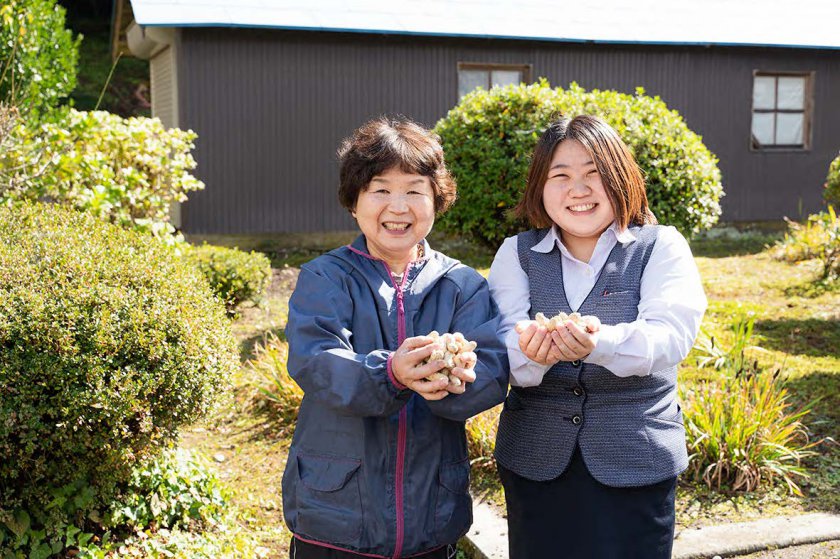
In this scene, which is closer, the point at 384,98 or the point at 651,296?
the point at 651,296

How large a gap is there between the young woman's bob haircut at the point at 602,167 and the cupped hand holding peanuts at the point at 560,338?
43cm

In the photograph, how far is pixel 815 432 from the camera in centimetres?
491

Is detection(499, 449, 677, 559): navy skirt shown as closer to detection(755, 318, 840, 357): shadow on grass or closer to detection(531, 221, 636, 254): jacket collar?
detection(531, 221, 636, 254): jacket collar

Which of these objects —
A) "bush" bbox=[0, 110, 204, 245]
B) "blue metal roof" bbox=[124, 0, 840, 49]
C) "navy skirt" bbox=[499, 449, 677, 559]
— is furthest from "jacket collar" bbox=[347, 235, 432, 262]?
"blue metal roof" bbox=[124, 0, 840, 49]

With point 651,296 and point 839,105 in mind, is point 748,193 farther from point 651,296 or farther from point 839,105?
A: point 651,296

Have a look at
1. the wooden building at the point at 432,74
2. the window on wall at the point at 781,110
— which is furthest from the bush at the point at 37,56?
the window on wall at the point at 781,110

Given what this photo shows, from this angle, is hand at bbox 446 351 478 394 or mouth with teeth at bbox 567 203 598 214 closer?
hand at bbox 446 351 478 394

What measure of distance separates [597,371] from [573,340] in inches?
10.8

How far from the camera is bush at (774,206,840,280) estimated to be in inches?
358

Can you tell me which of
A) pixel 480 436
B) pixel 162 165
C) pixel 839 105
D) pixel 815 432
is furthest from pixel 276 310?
pixel 839 105

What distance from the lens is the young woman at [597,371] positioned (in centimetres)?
228

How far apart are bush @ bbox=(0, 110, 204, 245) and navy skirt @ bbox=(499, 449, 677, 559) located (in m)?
3.45

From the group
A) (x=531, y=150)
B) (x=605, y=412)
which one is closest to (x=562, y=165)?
(x=605, y=412)

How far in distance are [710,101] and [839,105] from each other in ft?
8.43
